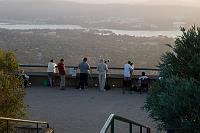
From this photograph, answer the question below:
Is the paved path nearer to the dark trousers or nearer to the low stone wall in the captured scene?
the dark trousers

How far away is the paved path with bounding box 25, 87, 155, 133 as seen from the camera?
1599cm

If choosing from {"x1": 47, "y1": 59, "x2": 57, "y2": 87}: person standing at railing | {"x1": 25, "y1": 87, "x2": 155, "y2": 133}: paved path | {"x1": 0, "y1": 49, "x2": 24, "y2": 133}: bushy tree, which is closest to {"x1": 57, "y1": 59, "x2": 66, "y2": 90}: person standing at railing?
{"x1": 25, "y1": 87, "x2": 155, "y2": 133}: paved path

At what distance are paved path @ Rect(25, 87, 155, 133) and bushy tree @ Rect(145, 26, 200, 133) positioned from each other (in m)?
5.79

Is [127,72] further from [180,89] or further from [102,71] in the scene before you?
[180,89]

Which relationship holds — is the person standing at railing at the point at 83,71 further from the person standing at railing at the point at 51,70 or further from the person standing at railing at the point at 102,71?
the person standing at railing at the point at 51,70

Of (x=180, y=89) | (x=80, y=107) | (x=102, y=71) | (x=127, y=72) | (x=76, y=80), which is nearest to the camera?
(x=180, y=89)

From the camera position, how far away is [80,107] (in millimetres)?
18453

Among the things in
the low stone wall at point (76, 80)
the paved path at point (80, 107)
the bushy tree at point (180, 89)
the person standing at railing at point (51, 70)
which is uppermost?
the bushy tree at point (180, 89)

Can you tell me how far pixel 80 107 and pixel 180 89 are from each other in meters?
10.7

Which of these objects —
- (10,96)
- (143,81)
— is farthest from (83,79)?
(10,96)

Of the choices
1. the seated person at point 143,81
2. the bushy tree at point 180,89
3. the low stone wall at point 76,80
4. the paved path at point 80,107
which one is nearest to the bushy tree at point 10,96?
the paved path at point 80,107

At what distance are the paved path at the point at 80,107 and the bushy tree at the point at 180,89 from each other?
579cm

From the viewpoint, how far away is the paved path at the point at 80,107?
16.0m

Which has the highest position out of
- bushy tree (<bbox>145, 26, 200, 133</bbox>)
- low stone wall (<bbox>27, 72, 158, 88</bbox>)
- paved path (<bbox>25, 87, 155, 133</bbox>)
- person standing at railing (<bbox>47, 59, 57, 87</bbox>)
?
bushy tree (<bbox>145, 26, 200, 133</bbox>)
